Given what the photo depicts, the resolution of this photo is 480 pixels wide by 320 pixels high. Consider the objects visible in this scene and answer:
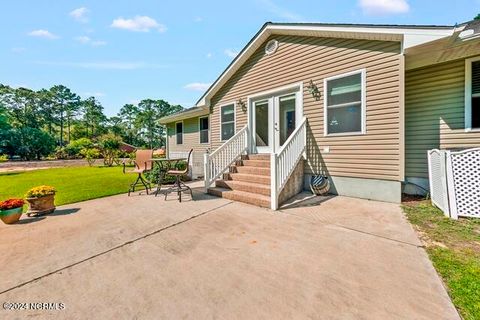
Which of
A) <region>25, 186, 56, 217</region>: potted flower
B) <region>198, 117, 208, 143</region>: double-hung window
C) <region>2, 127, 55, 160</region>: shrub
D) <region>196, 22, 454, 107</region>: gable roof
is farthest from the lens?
<region>2, 127, 55, 160</region>: shrub

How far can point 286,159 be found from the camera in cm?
531

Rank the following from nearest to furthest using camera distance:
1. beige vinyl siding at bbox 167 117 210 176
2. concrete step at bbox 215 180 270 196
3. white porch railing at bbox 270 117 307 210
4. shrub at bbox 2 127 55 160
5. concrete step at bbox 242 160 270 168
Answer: white porch railing at bbox 270 117 307 210 < concrete step at bbox 215 180 270 196 < concrete step at bbox 242 160 270 168 < beige vinyl siding at bbox 167 117 210 176 < shrub at bbox 2 127 55 160

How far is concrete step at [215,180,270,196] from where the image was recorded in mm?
5351

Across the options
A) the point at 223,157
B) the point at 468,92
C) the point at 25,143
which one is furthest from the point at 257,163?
the point at 25,143

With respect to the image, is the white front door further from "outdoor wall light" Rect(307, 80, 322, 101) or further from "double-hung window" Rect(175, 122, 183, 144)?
"double-hung window" Rect(175, 122, 183, 144)

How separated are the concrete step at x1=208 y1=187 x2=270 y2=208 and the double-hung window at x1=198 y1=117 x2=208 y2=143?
5.49 meters

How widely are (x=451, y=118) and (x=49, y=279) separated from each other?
26.5ft

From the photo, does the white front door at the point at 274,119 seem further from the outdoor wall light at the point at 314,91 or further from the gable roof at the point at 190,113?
the gable roof at the point at 190,113

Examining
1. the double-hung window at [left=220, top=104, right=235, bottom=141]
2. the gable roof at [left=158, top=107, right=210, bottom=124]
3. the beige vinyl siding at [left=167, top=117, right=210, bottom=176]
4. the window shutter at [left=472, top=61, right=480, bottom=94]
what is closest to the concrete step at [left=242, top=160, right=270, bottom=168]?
the double-hung window at [left=220, top=104, right=235, bottom=141]

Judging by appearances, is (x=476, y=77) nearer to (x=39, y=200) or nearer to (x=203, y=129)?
(x=203, y=129)

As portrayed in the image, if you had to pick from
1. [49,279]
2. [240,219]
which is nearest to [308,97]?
[240,219]

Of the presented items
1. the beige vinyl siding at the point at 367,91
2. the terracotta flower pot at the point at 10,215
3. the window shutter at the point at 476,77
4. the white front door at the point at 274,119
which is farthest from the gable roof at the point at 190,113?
the window shutter at the point at 476,77

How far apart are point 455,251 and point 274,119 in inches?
212

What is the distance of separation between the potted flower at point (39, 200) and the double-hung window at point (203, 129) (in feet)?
23.6
